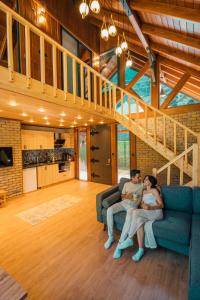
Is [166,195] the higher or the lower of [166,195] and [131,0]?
the lower

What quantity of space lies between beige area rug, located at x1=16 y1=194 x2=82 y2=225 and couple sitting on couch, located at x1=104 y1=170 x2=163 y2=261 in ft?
5.73

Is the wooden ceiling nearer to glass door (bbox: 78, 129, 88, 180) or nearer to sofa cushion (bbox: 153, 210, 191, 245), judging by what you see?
sofa cushion (bbox: 153, 210, 191, 245)

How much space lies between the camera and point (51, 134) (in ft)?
20.7

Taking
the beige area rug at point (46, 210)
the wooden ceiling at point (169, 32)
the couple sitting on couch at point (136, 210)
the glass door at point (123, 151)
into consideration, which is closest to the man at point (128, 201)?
the couple sitting on couch at point (136, 210)

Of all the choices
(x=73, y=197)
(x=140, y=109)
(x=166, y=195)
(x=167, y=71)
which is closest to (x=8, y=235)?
(x=73, y=197)

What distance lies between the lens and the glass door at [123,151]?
572cm

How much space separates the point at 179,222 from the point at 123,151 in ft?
12.6

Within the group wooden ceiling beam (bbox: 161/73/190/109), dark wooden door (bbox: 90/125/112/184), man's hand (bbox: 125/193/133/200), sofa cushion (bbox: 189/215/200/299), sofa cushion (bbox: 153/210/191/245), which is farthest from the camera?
dark wooden door (bbox: 90/125/112/184)

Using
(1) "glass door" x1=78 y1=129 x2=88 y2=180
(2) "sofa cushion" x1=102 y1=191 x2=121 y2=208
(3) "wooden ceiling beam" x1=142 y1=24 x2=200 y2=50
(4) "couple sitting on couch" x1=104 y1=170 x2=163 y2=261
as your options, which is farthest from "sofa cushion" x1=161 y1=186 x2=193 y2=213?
(1) "glass door" x1=78 y1=129 x2=88 y2=180

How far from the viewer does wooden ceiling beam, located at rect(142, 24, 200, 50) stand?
10.4 ft

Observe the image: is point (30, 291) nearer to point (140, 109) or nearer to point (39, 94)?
point (39, 94)

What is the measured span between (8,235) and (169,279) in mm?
2648

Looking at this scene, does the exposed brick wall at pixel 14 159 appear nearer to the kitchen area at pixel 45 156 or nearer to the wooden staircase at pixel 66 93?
the kitchen area at pixel 45 156

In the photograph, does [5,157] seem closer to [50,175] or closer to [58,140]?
[50,175]
